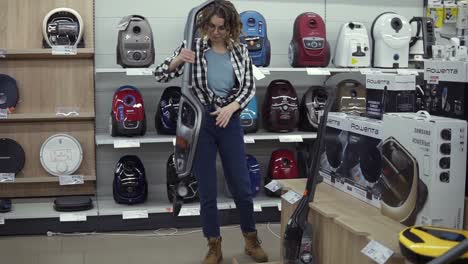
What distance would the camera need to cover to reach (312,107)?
5.32 m

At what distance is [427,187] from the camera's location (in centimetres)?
216

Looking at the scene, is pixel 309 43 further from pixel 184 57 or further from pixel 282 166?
pixel 184 57

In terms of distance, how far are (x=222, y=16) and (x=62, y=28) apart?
2.00 m

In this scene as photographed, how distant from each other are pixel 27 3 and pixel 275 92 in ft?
7.70

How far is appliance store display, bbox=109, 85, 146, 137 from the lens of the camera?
488 cm

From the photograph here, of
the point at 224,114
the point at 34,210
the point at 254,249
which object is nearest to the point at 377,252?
the point at 224,114

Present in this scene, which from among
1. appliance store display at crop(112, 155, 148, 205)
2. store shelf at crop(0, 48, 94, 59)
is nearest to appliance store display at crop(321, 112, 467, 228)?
appliance store display at crop(112, 155, 148, 205)

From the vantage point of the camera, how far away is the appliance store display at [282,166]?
5293 mm

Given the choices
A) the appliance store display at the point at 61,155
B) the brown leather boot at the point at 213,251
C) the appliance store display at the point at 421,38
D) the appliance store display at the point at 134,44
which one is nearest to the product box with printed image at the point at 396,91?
the brown leather boot at the point at 213,251

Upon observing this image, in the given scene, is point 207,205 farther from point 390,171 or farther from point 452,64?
point 452,64

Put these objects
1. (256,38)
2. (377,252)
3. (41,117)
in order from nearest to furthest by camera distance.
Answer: (377,252)
(41,117)
(256,38)

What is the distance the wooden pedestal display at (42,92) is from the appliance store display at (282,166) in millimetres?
1603

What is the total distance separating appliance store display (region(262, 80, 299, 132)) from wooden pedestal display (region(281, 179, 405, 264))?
2.01m

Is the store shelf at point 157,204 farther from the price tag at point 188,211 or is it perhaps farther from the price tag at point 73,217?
A: the price tag at point 73,217
